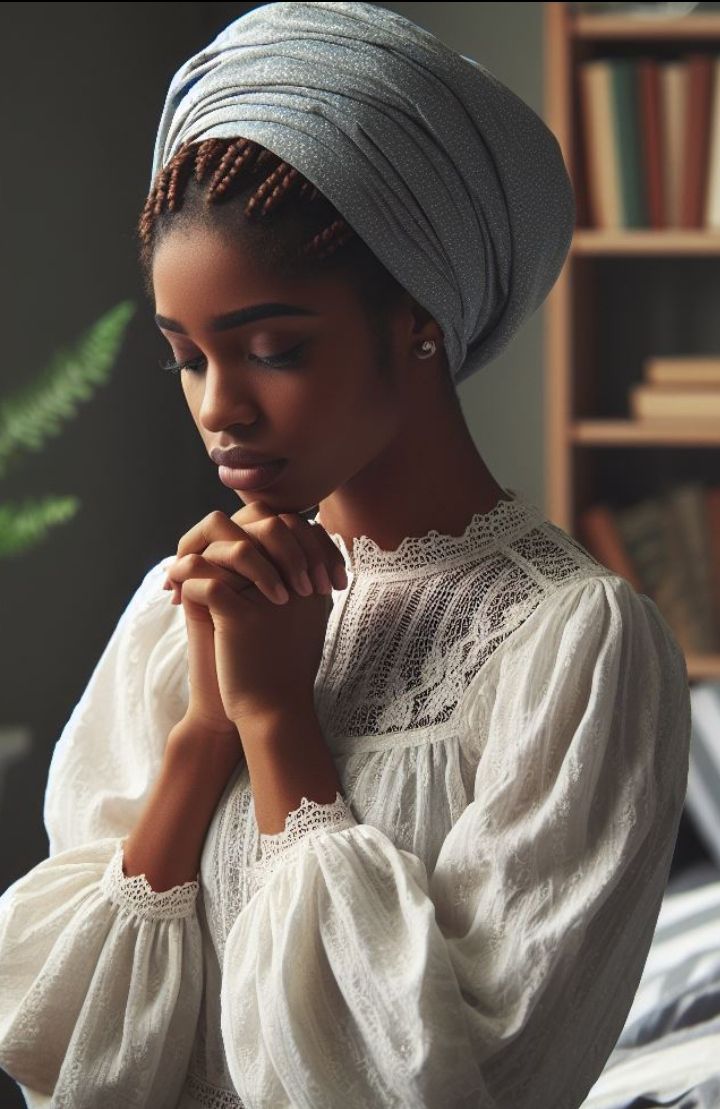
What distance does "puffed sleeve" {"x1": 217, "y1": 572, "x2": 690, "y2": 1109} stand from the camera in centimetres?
78

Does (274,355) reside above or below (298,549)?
above

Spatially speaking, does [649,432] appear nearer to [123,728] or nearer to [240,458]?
[123,728]

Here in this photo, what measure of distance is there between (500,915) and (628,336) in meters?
2.30

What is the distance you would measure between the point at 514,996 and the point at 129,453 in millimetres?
1914

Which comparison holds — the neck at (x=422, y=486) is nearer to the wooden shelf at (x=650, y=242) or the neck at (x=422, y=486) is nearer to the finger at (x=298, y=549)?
the finger at (x=298, y=549)

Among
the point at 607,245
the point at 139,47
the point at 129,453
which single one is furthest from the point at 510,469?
the point at 139,47

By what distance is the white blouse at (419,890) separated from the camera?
78cm

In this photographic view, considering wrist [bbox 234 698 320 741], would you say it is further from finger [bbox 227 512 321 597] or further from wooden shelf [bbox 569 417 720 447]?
wooden shelf [bbox 569 417 720 447]

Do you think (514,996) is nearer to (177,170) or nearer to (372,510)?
(372,510)

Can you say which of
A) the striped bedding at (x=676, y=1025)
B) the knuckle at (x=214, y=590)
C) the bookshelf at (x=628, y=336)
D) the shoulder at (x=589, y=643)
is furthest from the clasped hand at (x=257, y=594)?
the bookshelf at (x=628, y=336)

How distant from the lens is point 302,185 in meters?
0.81

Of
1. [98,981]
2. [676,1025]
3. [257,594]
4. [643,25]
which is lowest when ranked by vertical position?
[676,1025]

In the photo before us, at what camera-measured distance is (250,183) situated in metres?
0.81

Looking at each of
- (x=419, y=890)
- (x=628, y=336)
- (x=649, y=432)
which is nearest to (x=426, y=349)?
(x=419, y=890)
